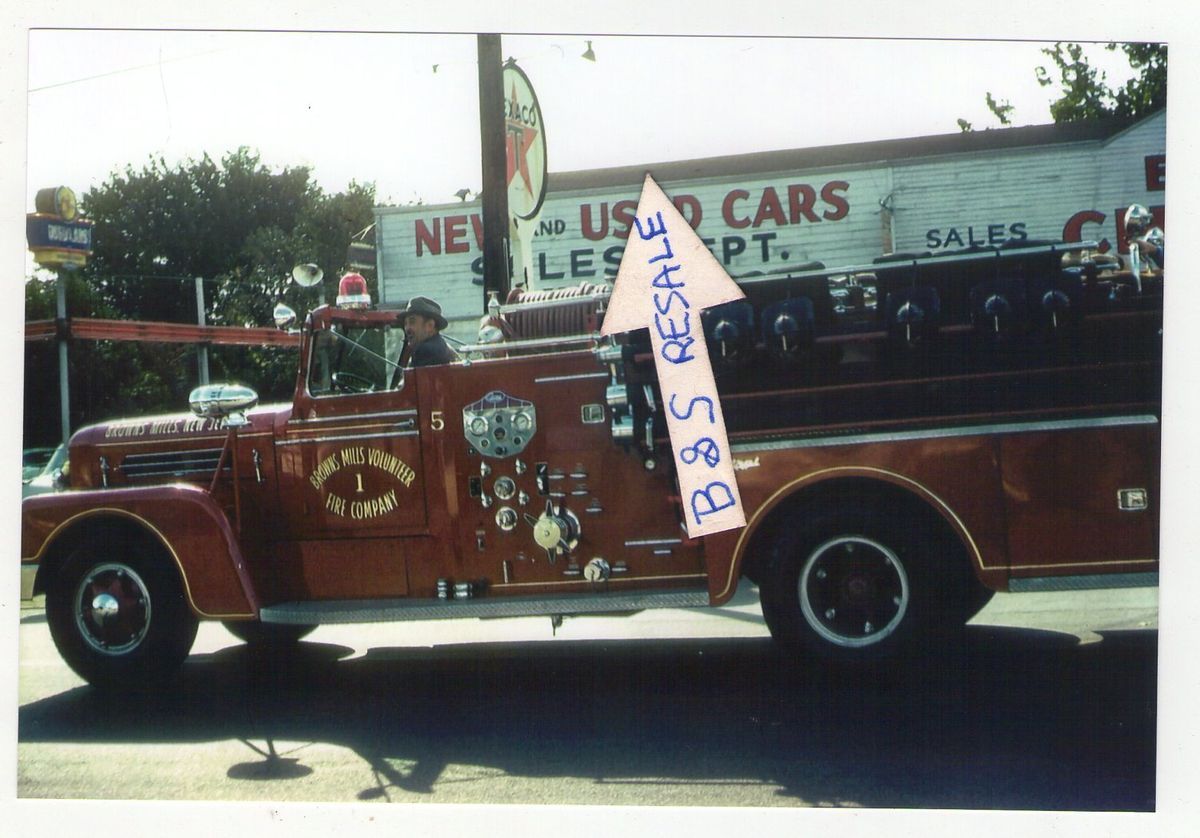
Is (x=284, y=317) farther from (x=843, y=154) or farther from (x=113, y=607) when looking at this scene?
(x=843, y=154)

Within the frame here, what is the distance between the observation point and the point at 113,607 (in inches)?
232

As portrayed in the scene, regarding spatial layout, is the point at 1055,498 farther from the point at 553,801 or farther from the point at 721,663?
the point at 553,801

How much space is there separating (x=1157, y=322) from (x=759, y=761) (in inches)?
106

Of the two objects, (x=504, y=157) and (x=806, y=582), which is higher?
(x=504, y=157)

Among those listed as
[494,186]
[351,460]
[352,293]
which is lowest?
[351,460]

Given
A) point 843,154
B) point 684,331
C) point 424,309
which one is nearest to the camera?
point 684,331

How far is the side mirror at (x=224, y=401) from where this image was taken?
19.3 feet

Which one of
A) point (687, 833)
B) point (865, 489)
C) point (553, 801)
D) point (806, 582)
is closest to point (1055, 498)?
point (865, 489)

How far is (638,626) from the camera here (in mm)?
6930

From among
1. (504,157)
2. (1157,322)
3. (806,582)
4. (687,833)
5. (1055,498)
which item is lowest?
(687,833)

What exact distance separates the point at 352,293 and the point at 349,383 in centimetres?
53

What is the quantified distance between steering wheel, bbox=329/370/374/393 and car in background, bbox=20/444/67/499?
159 cm

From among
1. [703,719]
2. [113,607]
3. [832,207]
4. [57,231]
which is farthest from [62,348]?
[832,207]

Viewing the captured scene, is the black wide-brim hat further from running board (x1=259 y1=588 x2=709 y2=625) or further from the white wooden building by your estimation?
running board (x1=259 y1=588 x2=709 y2=625)
